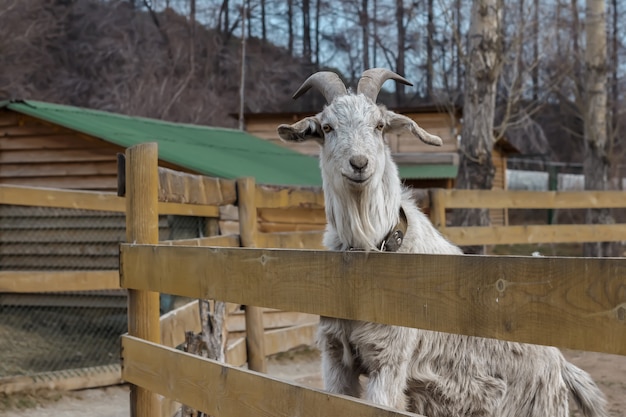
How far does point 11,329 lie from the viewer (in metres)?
8.84

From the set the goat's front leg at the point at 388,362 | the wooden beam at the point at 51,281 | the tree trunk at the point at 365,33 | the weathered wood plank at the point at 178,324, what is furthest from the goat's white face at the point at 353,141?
the tree trunk at the point at 365,33

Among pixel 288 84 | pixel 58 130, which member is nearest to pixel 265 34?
pixel 288 84

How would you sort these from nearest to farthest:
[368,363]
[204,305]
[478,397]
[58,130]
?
[368,363], [478,397], [204,305], [58,130]

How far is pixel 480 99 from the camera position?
1091cm

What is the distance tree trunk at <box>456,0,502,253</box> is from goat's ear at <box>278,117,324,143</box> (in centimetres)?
670

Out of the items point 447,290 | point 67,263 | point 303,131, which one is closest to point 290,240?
point 303,131

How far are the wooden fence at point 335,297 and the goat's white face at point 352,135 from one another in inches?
38.2

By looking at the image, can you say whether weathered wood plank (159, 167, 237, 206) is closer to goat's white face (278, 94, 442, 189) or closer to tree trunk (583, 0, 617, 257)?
goat's white face (278, 94, 442, 189)

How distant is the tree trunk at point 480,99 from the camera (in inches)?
422

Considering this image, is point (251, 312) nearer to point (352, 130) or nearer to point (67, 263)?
point (352, 130)

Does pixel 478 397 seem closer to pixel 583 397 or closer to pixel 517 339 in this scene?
pixel 583 397

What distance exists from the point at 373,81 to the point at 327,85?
266 mm

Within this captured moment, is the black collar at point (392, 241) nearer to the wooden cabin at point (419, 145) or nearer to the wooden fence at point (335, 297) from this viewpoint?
the wooden fence at point (335, 297)

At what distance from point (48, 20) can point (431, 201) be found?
27.5m
